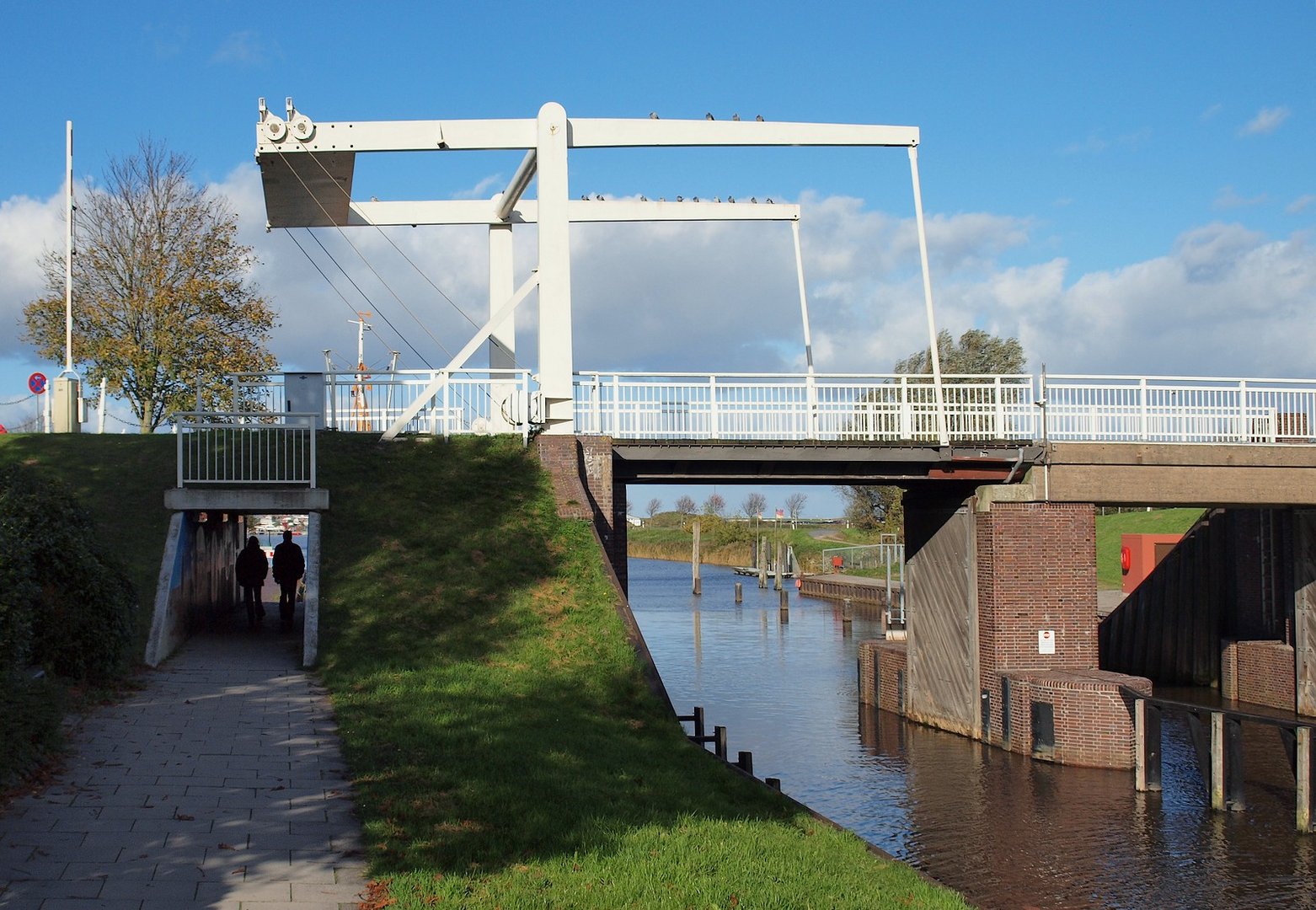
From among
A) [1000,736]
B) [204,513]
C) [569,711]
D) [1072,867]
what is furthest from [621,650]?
[1000,736]

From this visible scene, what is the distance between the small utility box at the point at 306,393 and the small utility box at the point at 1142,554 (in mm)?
27769

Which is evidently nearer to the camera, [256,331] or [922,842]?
[922,842]

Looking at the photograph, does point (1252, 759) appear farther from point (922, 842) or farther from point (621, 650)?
point (621, 650)

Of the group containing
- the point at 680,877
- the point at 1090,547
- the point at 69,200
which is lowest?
the point at 680,877

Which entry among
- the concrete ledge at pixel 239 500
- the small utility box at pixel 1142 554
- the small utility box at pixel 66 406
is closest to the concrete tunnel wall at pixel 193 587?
the concrete ledge at pixel 239 500

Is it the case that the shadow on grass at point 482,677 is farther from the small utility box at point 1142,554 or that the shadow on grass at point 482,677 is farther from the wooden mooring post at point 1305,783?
the small utility box at point 1142,554

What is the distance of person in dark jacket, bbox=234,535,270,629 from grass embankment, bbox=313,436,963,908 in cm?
188

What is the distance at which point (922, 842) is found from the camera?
52.7 feet

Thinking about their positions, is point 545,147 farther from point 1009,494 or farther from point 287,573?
point 1009,494

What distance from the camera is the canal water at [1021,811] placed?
14.1 meters

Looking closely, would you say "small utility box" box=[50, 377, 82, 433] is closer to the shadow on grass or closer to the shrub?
the shadow on grass

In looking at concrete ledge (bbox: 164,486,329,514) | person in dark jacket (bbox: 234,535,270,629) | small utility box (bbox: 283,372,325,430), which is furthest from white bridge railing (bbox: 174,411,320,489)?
small utility box (bbox: 283,372,325,430)

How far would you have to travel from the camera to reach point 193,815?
348 inches

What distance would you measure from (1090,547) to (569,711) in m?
13.1
